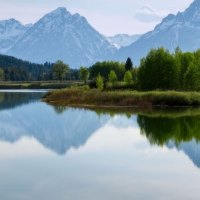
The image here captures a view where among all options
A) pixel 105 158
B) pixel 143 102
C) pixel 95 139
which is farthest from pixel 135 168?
pixel 143 102

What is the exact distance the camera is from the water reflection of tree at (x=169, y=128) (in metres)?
39.9

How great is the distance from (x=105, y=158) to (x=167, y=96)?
46265 millimetres

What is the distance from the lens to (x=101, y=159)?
29.9 m

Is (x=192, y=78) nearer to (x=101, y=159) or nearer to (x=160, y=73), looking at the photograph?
(x=160, y=73)

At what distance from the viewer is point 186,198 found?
2045 cm

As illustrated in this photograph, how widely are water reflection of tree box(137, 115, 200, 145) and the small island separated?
1739 centimetres

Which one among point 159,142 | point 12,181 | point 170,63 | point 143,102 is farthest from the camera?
point 170,63

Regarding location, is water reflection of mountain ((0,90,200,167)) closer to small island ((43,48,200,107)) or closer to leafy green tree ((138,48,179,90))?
small island ((43,48,200,107))

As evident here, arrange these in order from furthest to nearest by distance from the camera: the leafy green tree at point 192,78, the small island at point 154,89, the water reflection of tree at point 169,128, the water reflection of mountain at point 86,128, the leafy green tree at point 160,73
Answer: the leafy green tree at point 160,73 < the leafy green tree at point 192,78 < the small island at point 154,89 < the water reflection of tree at point 169,128 < the water reflection of mountain at point 86,128

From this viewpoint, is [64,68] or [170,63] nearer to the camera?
[170,63]

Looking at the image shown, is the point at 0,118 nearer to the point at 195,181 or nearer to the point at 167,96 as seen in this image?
the point at 167,96

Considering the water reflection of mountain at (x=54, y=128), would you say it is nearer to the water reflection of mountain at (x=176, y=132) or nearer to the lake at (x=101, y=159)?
the lake at (x=101, y=159)

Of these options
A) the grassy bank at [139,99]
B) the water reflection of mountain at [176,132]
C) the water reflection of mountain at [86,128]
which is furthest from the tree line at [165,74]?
the water reflection of mountain at [176,132]

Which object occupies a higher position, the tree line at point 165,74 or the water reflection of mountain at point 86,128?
the tree line at point 165,74
